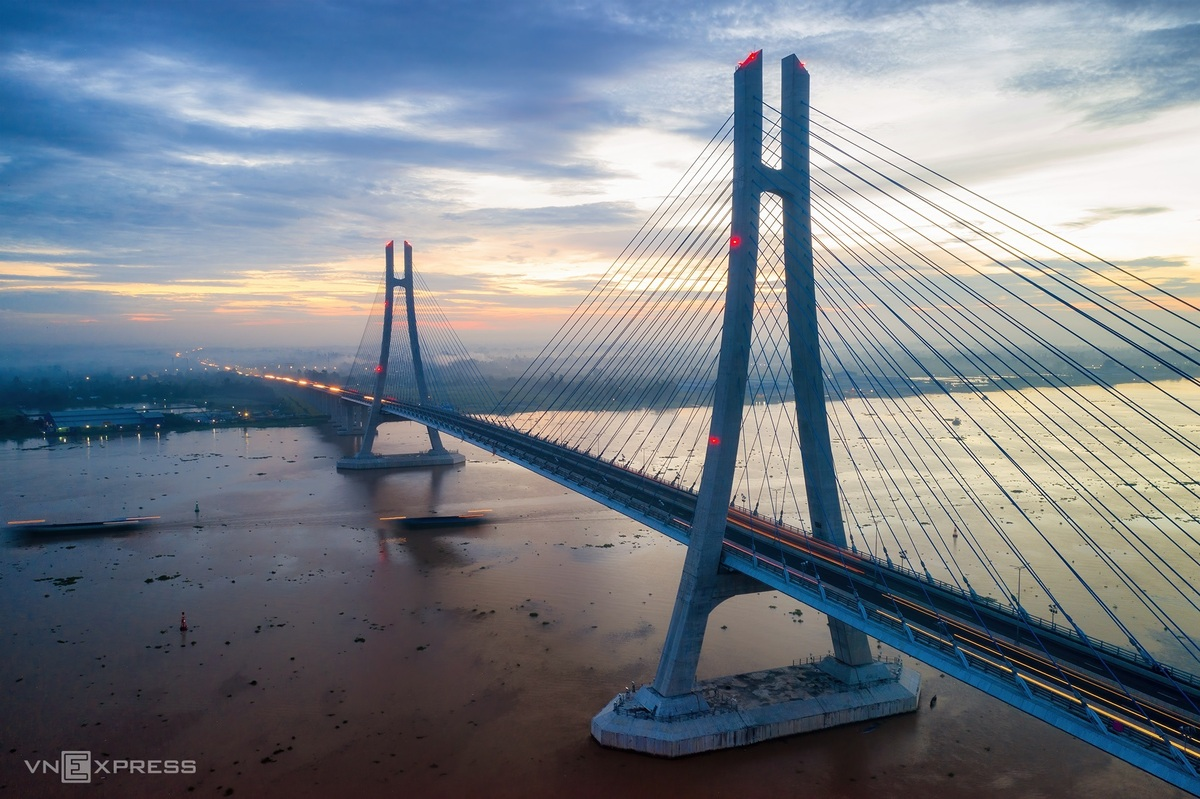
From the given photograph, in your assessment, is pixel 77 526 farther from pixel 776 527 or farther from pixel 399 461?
pixel 776 527

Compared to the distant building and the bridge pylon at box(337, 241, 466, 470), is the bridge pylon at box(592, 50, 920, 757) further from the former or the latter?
the distant building

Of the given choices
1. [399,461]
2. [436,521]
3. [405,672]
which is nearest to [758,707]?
[405,672]

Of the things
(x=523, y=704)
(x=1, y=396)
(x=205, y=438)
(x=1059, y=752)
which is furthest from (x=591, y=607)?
(x=1, y=396)

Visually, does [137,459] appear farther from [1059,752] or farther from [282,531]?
[1059,752]

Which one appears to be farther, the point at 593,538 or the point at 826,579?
the point at 593,538

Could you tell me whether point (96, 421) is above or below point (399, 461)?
above

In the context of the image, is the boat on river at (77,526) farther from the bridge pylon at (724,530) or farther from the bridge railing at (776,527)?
the bridge pylon at (724,530)

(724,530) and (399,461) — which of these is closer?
(724,530)
